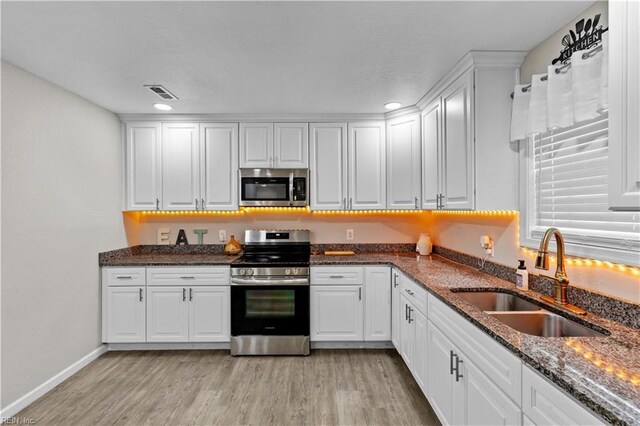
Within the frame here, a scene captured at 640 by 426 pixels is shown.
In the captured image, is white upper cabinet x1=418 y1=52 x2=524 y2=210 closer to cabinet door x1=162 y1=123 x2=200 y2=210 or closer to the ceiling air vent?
the ceiling air vent

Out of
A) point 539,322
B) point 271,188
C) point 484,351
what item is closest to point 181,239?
point 271,188

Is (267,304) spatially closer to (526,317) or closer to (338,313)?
(338,313)

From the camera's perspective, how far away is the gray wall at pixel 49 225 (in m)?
2.31

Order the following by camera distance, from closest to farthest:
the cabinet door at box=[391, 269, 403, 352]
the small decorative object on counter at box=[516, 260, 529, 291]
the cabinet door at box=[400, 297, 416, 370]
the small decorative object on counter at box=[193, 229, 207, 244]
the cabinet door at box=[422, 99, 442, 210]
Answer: the small decorative object on counter at box=[516, 260, 529, 291] → the cabinet door at box=[400, 297, 416, 370] → the cabinet door at box=[422, 99, 442, 210] → the cabinet door at box=[391, 269, 403, 352] → the small decorative object on counter at box=[193, 229, 207, 244]

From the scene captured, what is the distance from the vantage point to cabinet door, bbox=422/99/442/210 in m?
2.85

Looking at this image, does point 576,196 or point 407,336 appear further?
point 407,336

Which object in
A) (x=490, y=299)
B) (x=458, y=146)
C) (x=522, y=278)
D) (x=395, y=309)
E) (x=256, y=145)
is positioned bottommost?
(x=395, y=309)

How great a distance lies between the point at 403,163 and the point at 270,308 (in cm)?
197

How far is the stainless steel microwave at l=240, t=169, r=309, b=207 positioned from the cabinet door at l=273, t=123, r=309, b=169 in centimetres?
10

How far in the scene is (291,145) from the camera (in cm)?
362

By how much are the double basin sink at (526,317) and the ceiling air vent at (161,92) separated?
8.87ft

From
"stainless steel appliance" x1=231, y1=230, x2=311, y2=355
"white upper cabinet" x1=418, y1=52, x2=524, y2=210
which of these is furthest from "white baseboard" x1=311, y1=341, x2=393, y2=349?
"white upper cabinet" x1=418, y1=52, x2=524, y2=210

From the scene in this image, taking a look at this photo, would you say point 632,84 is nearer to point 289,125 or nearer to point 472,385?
point 472,385

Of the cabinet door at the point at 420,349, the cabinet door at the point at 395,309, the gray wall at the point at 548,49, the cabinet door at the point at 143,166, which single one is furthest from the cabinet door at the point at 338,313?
the gray wall at the point at 548,49
